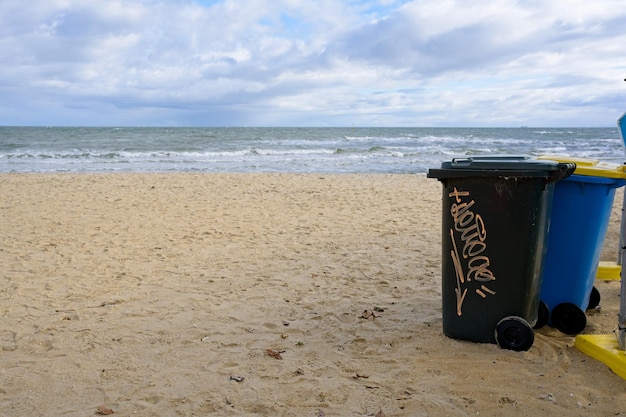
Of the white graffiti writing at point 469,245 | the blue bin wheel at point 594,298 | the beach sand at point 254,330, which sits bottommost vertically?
the beach sand at point 254,330

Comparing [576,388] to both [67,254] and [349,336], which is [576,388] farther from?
[67,254]

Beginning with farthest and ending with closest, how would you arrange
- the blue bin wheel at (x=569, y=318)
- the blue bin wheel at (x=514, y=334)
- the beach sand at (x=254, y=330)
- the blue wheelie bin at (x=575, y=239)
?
the blue bin wheel at (x=569, y=318), the blue wheelie bin at (x=575, y=239), the blue bin wheel at (x=514, y=334), the beach sand at (x=254, y=330)

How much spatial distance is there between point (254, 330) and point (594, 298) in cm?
268

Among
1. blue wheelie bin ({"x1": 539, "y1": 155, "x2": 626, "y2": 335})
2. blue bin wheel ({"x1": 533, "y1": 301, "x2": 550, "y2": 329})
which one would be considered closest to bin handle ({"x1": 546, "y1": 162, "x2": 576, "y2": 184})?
blue wheelie bin ({"x1": 539, "y1": 155, "x2": 626, "y2": 335})

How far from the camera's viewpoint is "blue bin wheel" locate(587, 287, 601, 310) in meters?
4.19

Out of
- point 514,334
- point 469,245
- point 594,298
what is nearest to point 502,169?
point 469,245

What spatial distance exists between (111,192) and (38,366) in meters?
8.22

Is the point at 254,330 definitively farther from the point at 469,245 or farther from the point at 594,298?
the point at 594,298

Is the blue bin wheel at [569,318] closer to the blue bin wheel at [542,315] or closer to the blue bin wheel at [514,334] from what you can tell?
the blue bin wheel at [542,315]

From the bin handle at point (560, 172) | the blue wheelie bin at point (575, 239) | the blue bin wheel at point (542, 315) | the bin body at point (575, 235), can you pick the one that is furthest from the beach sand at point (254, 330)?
the bin handle at point (560, 172)

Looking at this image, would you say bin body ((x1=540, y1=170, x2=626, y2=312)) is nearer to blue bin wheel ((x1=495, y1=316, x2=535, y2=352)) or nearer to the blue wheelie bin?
the blue wheelie bin

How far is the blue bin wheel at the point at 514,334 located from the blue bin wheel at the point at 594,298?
124cm

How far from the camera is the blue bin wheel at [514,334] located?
3238 millimetres

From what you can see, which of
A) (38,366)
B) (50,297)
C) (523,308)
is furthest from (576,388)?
(50,297)
